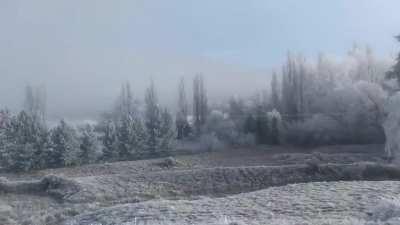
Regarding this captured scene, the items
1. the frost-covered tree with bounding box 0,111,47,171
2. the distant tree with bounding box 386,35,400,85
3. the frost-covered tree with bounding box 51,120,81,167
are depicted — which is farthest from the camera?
the frost-covered tree with bounding box 51,120,81,167

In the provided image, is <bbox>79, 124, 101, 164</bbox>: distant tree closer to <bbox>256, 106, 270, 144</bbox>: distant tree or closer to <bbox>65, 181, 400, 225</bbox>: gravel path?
<bbox>256, 106, 270, 144</bbox>: distant tree

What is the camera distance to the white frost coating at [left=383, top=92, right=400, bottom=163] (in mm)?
38406

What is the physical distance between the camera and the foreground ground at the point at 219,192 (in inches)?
776

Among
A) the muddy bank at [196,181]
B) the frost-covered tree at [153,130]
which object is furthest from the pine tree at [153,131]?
the muddy bank at [196,181]

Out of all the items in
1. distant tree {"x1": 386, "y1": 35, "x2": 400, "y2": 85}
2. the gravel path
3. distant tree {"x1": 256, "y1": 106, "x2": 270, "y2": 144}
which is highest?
distant tree {"x1": 386, "y1": 35, "x2": 400, "y2": 85}

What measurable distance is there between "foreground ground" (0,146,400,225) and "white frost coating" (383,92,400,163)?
2.78 metres

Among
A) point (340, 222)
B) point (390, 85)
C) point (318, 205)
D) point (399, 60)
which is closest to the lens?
point (340, 222)

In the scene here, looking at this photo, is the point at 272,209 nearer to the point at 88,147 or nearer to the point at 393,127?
the point at 393,127

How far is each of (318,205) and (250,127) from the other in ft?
141

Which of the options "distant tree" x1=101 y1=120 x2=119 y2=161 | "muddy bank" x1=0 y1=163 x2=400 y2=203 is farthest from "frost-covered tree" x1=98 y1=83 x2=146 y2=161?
"muddy bank" x1=0 y1=163 x2=400 y2=203

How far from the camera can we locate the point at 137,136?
57500 millimetres

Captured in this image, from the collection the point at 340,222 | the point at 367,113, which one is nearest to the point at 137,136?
the point at 367,113

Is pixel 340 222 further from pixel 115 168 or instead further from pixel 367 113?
pixel 367 113

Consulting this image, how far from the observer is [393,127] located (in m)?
38.8
